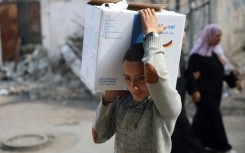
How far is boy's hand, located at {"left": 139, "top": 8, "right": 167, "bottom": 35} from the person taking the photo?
6.69ft

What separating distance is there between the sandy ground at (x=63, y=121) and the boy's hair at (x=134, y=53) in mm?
3524

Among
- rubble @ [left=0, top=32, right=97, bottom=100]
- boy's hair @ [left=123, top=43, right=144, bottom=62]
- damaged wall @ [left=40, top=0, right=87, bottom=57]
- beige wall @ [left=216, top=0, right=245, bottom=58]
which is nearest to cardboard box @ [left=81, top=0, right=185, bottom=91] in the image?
boy's hair @ [left=123, top=43, right=144, bottom=62]

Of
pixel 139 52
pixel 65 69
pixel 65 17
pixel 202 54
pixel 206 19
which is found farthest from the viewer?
pixel 65 17

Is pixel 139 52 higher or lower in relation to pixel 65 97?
higher

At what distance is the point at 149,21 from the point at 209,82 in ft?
11.1

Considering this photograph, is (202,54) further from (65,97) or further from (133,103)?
(65,97)

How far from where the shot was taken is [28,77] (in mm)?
10789

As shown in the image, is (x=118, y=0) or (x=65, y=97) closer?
(x=118, y=0)

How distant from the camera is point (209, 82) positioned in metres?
5.28

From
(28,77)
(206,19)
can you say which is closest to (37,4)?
(28,77)

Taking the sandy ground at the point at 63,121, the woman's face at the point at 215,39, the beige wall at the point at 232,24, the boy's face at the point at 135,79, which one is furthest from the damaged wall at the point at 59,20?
the boy's face at the point at 135,79

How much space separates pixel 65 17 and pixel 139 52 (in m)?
9.79

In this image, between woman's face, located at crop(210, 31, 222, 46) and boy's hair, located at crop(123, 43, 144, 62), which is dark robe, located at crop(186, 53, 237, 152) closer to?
woman's face, located at crop(210, 31, 222, 46)

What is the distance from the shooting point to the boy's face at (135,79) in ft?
6.86
